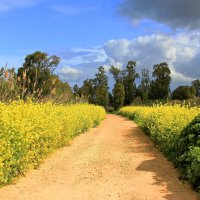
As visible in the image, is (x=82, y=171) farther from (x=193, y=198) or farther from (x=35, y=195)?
(x=193, y=198)

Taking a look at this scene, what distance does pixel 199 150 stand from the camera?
7.89 m

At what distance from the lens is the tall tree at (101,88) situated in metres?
62.5

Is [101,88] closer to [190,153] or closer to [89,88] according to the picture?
[89,88]

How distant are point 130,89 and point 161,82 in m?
8.25

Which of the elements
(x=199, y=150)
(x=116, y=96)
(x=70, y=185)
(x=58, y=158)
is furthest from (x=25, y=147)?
(x=116, y=96)

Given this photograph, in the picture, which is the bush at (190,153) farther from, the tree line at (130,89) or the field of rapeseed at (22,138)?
the tree line at (130,89)

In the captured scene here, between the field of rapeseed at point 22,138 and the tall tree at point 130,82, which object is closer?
the field of rapeseed at point 22,138

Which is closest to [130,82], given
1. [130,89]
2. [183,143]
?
[130,89]

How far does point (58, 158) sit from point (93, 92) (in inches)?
2222

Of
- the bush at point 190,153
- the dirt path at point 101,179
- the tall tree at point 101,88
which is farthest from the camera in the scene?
the tall tree at point 101,88

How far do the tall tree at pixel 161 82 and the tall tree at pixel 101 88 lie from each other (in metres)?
8.00

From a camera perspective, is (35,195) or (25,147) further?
(25,147)

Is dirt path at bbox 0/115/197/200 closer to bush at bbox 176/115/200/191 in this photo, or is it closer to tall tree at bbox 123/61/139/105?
bush at bbox 176/115/200/191

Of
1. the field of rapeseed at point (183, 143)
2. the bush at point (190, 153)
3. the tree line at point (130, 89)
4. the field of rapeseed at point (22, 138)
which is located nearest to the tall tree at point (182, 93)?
the tree line at point (130, 89)
